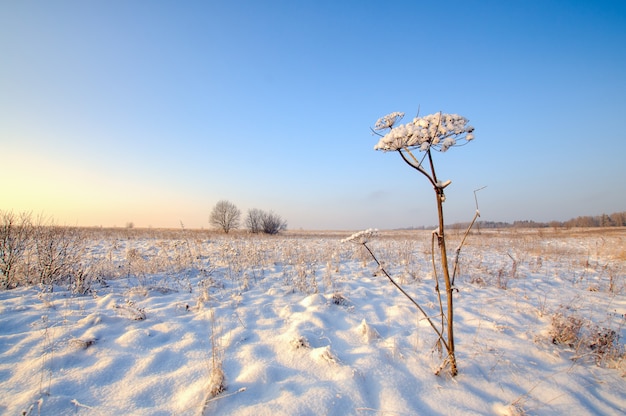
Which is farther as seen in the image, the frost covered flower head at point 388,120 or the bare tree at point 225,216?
the bare tree at point 225,216

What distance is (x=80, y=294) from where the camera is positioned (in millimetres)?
4402

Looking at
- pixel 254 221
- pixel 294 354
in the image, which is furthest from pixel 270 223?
pixel 294 354

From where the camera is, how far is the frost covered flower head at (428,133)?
6.53ft

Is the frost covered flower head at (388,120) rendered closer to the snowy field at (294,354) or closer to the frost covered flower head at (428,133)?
the frost covered flower head at (428,133)

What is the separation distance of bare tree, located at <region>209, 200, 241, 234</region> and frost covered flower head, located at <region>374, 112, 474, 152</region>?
148 feet

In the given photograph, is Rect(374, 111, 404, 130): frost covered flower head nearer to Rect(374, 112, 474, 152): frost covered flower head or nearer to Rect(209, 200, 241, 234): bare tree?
Rect(374, 112, 474, 152): frost covered flower head

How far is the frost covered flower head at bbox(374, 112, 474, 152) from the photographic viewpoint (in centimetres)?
199

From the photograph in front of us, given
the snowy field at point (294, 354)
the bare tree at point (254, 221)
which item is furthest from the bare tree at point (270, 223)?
the snowy field at point (294, 354)

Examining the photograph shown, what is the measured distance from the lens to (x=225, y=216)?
44875 millimetres

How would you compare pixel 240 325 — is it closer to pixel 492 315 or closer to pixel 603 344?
pixel 492 315

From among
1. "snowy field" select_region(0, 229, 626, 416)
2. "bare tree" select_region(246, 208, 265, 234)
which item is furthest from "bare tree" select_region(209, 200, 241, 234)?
"snowy field" select_region(0, 229, 626, 416)

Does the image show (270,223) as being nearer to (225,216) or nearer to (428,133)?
(225,216)

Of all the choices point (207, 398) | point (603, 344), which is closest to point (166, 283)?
point (207, 398)

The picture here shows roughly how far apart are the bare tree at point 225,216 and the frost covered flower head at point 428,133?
4502 centimetres
